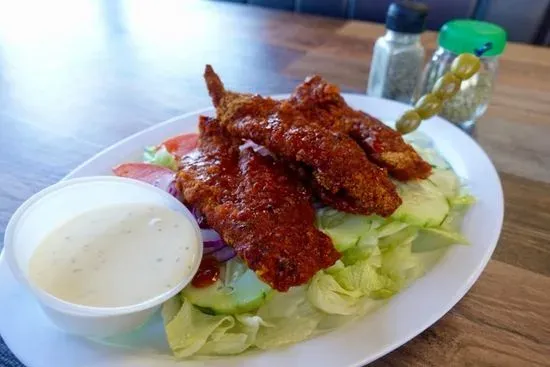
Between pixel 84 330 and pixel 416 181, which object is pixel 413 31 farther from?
pixel 84 330

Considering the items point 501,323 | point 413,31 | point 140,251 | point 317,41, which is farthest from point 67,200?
point 317,41

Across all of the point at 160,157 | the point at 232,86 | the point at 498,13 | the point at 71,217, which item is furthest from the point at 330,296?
the point at 498,13

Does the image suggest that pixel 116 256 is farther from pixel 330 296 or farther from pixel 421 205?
pixel 421 205

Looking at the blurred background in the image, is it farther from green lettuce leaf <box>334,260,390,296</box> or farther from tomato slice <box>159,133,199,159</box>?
green lettuce leaf <box>334,260,390,296</box>

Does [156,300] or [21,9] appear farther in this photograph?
[21,9]

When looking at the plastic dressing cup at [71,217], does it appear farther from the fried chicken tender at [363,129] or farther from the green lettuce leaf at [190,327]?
the fried chicken tender at [363,129]

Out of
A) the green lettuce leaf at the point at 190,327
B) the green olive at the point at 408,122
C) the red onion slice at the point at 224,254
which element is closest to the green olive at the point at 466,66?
the green olive at the point at 408,122

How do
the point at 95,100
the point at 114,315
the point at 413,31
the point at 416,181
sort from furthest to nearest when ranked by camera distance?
the point at 95,100, the point at 413,31, the point at 416,181, the point at 114,315
